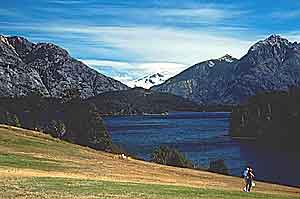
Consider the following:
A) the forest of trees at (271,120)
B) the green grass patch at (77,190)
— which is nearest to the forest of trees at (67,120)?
the forest of trees at (271,120)

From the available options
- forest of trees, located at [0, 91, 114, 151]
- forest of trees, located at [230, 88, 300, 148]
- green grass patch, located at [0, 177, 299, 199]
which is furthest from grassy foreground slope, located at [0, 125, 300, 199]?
forest of trees, located at [230, 88, 300, 148]

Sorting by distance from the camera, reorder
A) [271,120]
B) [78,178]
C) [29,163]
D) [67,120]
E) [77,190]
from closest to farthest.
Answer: [77,190]
[78,178]
[29,163]
[67,120]
[271,120]

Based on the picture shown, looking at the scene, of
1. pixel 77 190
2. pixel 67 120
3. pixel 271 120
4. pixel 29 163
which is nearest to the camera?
pixel 77 190

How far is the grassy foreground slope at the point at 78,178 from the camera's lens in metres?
26.3

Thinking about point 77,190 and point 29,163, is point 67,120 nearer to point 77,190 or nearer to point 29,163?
point 29,163

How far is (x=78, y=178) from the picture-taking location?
33594mm

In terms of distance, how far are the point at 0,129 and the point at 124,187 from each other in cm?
3172

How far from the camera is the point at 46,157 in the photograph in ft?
149

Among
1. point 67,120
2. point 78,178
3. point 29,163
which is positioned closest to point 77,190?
point 78,178

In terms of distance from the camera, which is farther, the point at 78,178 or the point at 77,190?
the point at 78,178

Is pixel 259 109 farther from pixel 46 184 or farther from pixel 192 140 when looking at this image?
pixel 46 184

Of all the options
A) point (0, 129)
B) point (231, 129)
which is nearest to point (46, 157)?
point (0, 129)

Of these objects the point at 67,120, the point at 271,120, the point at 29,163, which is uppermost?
the point at 271,120

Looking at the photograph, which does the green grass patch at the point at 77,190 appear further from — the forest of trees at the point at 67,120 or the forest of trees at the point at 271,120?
the forest of trees at the point at 271,120
